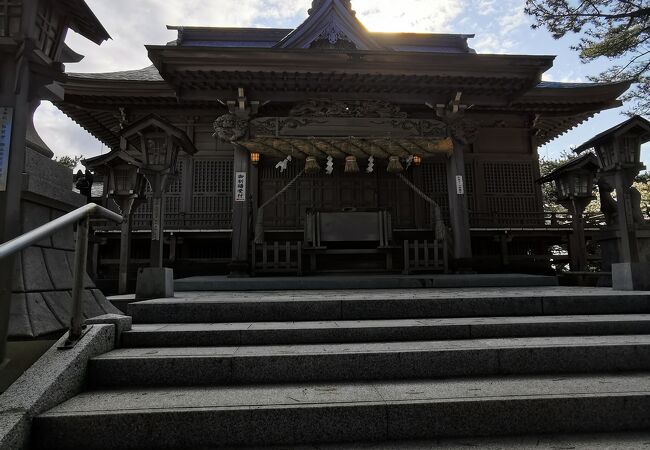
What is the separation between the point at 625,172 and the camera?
630cm

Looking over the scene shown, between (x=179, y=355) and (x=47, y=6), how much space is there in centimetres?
357

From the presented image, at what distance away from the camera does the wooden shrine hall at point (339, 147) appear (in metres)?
8.73

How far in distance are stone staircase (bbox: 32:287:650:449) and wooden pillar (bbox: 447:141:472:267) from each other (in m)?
4.70

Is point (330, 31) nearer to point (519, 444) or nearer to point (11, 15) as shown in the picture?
point (11, 15)

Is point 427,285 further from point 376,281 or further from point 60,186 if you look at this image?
point 60,186

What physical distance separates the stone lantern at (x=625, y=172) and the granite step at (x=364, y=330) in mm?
2211

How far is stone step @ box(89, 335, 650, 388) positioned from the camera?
2977 mm

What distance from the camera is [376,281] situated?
7250 millimetres

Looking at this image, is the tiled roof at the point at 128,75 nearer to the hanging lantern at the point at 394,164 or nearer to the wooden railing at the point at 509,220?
the hanging lantern at the point at 394,164

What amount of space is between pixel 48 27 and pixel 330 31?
11597 millimetres

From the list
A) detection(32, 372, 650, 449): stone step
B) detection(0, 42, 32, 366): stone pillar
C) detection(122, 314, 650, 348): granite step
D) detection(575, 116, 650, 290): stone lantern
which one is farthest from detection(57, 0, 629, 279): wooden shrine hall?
detection(32, 372, 650, 449): stone step

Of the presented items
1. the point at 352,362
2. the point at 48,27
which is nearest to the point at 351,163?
the point at 48,27

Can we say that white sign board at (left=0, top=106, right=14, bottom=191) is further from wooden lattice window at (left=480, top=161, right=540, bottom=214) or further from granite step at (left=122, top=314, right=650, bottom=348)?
wooden lattice window at (left=480, top=161, right=540, bottom=214)

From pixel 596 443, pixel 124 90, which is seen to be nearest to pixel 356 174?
pixel 124 90
